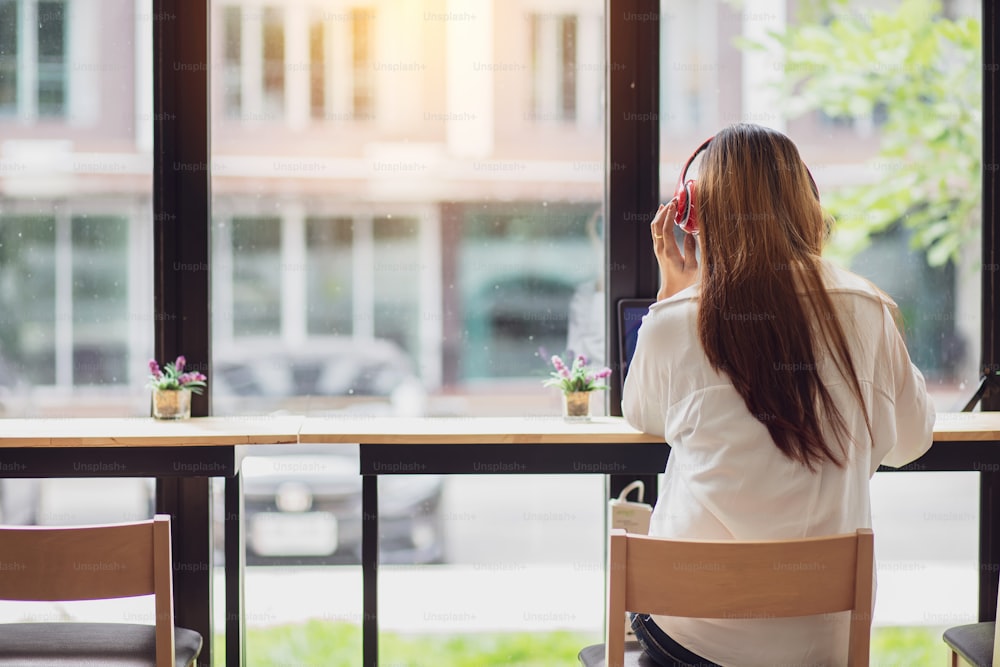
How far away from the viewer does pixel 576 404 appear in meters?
2.41

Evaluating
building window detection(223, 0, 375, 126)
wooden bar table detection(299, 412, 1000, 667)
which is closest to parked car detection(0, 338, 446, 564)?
wooden bar table detection(299, 412, 1000, 667)

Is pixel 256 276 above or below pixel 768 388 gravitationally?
above

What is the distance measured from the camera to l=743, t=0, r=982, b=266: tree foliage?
8.82 ft

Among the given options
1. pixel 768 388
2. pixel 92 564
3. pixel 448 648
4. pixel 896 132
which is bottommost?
pixel 448 648

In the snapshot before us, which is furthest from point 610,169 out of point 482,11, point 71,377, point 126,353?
point 71,377

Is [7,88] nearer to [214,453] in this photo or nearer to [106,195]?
[106,195]

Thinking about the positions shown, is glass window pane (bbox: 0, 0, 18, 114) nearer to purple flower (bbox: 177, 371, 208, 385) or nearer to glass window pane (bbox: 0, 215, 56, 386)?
glass window pane (bbox: 0, 215, 56, 386)

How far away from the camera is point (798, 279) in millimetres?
1288

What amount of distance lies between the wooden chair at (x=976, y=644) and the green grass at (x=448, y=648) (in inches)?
36.4

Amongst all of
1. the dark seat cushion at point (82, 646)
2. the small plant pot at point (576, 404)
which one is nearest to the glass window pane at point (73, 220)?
the dark seat cushion at point (82, 646)

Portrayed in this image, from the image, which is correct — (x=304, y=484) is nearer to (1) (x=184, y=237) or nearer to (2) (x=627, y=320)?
(1) (x=184, y=237)

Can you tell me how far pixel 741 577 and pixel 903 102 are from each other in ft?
6.85

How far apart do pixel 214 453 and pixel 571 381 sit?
3.13 feet

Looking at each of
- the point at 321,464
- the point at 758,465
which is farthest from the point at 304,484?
the point at 758,465
